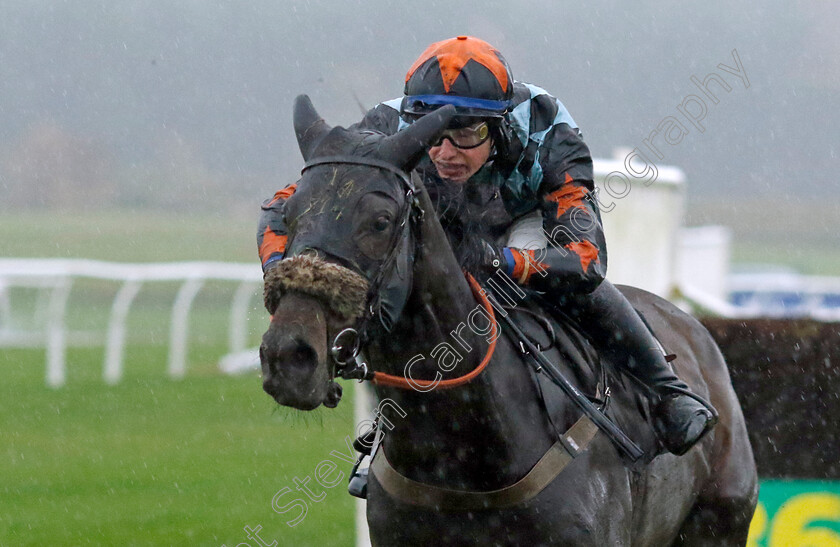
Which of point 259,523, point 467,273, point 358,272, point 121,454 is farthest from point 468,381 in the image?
point 121,454

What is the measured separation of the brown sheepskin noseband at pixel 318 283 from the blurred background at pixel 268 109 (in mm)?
16561

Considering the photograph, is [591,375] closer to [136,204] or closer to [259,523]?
[259,523]

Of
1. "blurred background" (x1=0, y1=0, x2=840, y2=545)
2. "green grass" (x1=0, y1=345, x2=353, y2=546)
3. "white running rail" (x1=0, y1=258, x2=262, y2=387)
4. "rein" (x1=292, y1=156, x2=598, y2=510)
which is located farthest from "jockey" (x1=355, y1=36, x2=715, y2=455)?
"blurred background" (x1=0, y1=0, x2=840, y2=545)

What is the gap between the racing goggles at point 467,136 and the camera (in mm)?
3156

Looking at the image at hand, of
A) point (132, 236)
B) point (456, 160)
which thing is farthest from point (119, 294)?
point (132, 236)

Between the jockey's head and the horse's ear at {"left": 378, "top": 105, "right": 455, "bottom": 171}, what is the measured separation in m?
0.45

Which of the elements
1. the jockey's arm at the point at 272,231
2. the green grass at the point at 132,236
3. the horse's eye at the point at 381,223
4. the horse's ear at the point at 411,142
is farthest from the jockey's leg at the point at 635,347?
the green grass at the point at 132,236

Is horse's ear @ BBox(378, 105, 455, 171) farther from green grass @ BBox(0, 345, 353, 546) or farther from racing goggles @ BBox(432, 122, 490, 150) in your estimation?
green grass @ BBox(0, 345, 353, 546)

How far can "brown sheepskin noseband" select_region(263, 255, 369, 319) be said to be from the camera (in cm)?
240

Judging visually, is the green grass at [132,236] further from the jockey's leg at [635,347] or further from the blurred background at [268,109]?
the jockey's leg at [635,347]

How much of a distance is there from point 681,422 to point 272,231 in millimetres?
1507

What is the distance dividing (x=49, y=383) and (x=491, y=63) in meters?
11.7

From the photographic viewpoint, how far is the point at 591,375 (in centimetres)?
351

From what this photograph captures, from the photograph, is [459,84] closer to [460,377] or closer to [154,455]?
[460,377]
